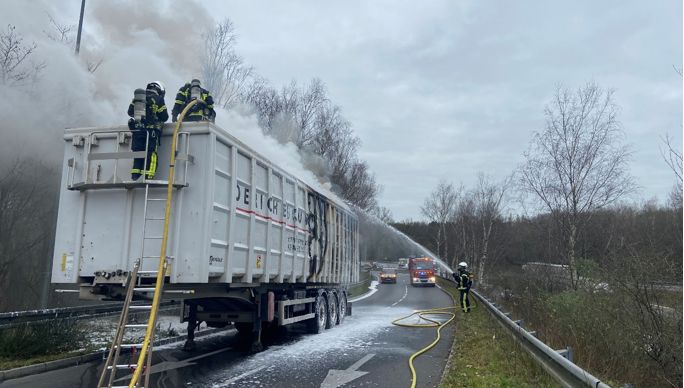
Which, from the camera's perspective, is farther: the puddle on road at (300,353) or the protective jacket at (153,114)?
the puddle on road at (300,353)

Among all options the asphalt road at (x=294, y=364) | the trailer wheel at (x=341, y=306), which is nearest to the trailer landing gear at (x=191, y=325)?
the asphalt road at (x=294, y=364)

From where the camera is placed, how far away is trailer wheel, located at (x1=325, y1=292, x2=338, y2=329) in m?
13.8

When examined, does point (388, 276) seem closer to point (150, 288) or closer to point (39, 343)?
point (39, 343)

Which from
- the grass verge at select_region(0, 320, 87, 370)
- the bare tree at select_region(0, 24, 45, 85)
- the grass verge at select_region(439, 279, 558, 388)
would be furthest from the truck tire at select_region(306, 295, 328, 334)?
the bare tree at select_region(0, 24, 45, 85)

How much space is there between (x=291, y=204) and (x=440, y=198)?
45.7 metres

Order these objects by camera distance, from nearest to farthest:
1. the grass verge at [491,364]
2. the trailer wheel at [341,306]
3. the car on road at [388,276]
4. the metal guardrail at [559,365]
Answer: the metal guardrail at [559,365] → the grass verge at [491,364] → the trailer wheel at [341,306] → the car on road at [388,276]

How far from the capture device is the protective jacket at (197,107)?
25.6 ft

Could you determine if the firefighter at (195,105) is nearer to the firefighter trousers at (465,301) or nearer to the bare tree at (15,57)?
the bare tree at (15,57)

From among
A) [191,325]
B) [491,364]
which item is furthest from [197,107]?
[491,364]

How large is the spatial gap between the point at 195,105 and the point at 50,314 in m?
4.83

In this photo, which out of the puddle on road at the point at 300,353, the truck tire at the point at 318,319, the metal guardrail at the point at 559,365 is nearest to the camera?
the metal guardrail at the point at 559,365

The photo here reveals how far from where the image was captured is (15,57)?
9.67m

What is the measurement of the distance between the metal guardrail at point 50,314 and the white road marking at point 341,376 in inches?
202

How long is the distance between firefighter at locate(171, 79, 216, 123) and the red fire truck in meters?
32.5
